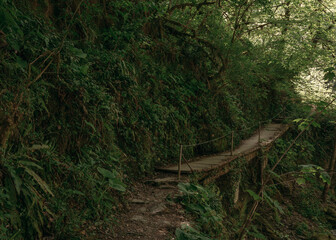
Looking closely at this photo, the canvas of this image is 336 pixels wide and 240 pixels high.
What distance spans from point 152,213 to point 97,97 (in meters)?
2.59

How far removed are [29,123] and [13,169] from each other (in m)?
1.21

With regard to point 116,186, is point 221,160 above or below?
below

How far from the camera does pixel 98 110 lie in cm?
600

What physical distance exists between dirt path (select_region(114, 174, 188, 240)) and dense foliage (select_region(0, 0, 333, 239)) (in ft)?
1.16

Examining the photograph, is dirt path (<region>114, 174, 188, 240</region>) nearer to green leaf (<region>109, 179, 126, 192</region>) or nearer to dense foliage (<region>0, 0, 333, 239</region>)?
dense foliage (<region>0, 0, 333, 239</region>)

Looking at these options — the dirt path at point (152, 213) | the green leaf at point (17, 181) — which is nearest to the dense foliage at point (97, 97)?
the green leaf at point (17, 181)

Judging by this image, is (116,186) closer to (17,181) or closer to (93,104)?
(17,181)

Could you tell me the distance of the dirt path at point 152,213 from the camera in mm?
4430

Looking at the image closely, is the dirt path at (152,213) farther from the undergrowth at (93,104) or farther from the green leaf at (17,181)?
the green leaf at (17,181)

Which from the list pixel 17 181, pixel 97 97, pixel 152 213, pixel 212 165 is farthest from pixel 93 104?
pixel 212 165

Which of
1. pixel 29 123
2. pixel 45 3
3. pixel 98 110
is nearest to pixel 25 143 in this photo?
pixel 29 123

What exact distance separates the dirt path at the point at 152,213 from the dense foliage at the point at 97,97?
1.16 ft

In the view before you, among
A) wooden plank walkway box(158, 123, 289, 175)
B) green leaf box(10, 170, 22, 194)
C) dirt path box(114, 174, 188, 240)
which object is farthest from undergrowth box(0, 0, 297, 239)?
wooden plank walkway box(158, 123, 289, 175)

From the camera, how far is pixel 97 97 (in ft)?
19.6
